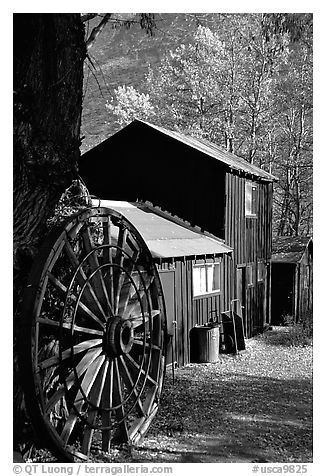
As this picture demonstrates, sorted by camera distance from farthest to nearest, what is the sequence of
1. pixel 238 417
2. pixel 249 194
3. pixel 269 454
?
pixel 249 194, pixel 238 417, pixel 269 454

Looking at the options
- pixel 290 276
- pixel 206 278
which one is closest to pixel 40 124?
pixel 206 278

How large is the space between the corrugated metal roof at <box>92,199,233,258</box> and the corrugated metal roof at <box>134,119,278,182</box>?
142 centimetres

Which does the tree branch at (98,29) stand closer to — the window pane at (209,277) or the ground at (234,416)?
the ground at (234,416)

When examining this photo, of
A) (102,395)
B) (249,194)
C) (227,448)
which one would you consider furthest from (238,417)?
(249,194)

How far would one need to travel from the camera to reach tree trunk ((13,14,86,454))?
6.62 meters

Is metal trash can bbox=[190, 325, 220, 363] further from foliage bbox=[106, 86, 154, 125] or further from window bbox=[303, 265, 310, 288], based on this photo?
window bbox=[303, 265, 310, 288]

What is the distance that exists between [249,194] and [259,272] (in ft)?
6.47

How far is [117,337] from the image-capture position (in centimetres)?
727

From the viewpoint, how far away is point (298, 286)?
1630 centimetres

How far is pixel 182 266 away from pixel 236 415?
3.71 m

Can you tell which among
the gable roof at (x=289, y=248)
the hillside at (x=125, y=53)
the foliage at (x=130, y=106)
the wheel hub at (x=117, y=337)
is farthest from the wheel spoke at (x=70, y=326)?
the gable roof at (x=289, y=248)

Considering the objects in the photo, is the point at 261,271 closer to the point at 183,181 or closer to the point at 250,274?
the point at 250,274

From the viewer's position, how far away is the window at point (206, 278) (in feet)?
39.7
